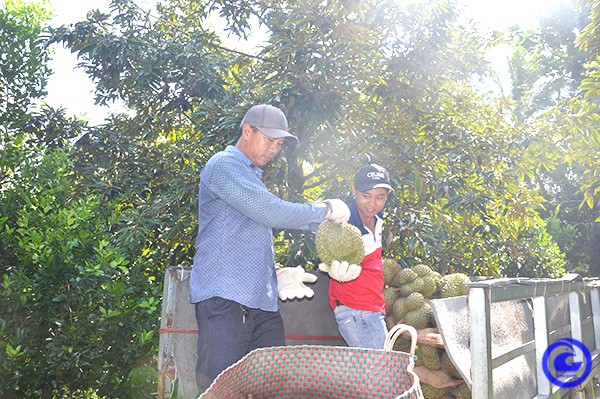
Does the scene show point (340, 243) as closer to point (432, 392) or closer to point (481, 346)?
point (481, 346)

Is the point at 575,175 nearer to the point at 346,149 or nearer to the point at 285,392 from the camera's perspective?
the point at 346,149

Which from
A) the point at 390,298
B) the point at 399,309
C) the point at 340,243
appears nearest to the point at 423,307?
the point at 399,309

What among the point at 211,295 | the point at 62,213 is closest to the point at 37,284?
the point at 62,213

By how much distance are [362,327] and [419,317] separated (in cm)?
67

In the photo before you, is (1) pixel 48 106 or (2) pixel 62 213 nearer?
(2) pixel 62 213

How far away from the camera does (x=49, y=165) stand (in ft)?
16.7

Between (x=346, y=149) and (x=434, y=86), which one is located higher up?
(x=434, y=86)

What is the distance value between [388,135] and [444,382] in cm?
276

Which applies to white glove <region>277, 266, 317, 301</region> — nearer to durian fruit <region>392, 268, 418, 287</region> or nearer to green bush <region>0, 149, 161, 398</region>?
durian fruit <region>392, 268, 418, 287</region>

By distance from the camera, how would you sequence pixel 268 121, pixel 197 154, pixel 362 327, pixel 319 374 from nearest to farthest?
pixel 319 374, pixel 268 121, pixel 362 327, pixel 197 154

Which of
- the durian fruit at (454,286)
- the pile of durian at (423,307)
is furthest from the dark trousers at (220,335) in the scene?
the durian fruit at (454,286)

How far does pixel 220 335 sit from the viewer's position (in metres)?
2.63
